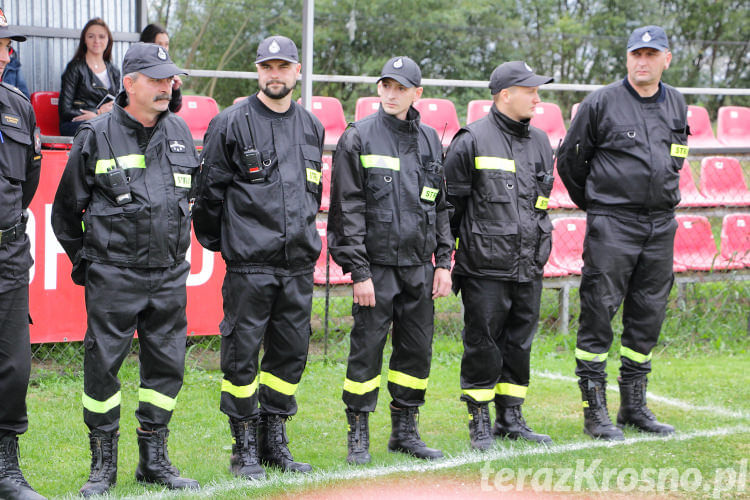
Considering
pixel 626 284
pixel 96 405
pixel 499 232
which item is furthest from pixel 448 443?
pixel 96 405

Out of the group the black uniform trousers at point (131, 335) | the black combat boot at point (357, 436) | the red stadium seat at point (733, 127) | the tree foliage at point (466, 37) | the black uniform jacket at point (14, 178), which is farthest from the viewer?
the tree foliage at point (466, 37)

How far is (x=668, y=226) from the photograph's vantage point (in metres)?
5.63

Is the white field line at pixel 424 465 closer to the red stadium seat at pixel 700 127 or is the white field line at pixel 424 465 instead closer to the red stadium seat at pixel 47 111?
the red stadium seat at pixel 47 111

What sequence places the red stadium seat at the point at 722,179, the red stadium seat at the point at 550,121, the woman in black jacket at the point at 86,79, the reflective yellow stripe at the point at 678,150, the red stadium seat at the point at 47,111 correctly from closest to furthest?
1. the reflective yellow stripe at the point at 678,150
2. the woman in black jacket at the point at 86,79
3. the red stadium seat at the point at 47,111
4. the red stadium seat at the point at 722,179
5. the red stadium seat at the point at 550,121

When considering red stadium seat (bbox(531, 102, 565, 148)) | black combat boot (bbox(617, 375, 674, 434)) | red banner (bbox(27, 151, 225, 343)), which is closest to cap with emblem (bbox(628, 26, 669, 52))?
black combat boot (bbox(617, 375, 674, 434))

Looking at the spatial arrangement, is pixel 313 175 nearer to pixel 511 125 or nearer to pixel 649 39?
pixel 511 125

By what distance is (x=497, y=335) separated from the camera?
536cm

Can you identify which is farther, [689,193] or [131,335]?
[689,193]

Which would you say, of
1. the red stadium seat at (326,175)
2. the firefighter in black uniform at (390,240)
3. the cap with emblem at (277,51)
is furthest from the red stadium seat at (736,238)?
the cap with emblem at (277,51)

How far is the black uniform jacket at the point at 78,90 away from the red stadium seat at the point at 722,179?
6398 mm

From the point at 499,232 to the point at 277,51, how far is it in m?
1.72

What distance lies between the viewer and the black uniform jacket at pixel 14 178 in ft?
14.0

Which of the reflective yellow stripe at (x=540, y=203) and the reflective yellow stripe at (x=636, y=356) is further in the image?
the reflective yellow stripe at (x=636, y=356)

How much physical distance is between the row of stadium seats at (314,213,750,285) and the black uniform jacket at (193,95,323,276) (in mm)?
4094
